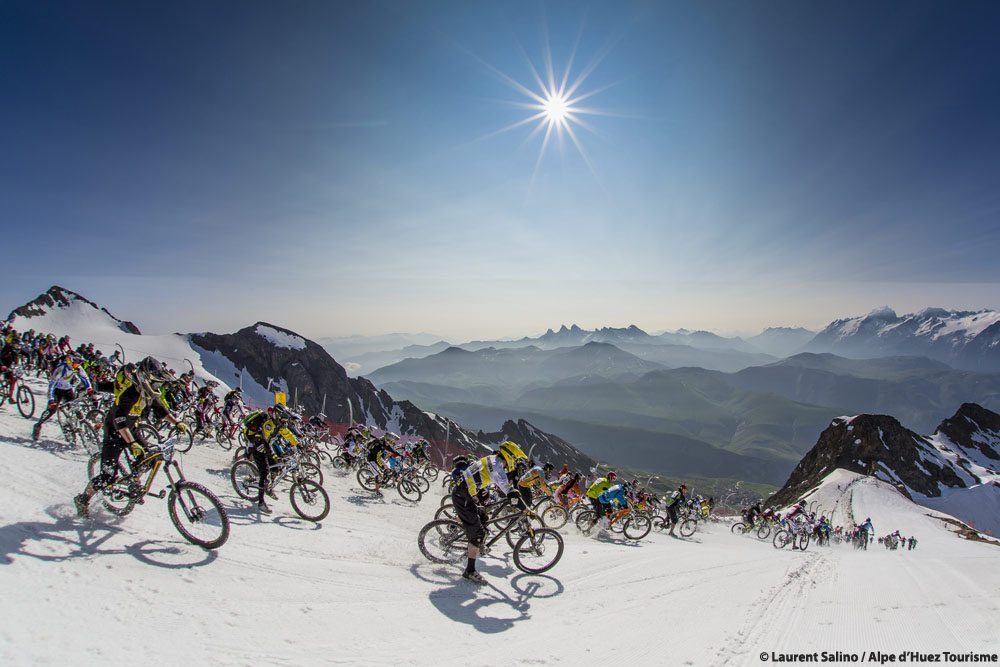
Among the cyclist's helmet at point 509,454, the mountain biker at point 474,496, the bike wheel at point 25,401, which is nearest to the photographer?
the mountain biker at point 474,496

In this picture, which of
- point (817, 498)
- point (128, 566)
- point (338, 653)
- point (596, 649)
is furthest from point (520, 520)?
point (817, 498)

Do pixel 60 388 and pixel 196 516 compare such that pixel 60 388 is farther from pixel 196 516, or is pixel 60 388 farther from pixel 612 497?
pixel 612 497

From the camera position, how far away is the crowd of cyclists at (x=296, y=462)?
22.5ft

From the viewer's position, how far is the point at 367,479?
43.9 feet

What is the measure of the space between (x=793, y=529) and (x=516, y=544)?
75.6 ft

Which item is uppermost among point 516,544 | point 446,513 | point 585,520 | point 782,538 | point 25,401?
point 25,401

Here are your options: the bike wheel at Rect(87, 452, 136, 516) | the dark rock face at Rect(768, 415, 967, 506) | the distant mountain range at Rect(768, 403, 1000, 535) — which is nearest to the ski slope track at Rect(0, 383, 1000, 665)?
the bike wheel at Rect(87, 452, 136, 516)

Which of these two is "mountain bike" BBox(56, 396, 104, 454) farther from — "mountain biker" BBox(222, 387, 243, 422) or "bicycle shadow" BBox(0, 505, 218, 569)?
"mountain biker" BBox(222, 387, 243, 422)

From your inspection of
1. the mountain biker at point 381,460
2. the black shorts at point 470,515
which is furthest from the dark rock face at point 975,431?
the black shorts at point 470,515

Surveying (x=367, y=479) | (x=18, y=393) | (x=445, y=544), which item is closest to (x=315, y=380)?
(x=18, y=393)

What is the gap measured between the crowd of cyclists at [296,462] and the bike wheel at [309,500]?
0.03m

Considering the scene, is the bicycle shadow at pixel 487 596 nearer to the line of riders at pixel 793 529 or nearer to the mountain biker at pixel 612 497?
the mountain biker at pixel 612 497

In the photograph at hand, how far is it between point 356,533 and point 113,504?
13.5 ft

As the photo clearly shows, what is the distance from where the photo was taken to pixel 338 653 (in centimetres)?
491
